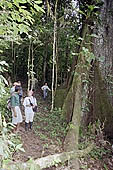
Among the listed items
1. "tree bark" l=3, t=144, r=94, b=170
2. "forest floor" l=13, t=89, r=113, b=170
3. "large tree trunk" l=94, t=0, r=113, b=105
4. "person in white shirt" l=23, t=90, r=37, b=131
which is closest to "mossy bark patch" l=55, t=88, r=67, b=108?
"forest floor" l=13, t=89, r=113, b=170

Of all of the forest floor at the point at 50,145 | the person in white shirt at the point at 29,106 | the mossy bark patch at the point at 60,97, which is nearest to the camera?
the forest floor at the point at 50,145

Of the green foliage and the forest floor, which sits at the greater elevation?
the green foliage

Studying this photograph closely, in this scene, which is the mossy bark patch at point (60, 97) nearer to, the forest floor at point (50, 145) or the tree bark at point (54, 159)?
the forest floor at point (50, 145)

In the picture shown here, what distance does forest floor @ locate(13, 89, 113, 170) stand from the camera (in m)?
6.19

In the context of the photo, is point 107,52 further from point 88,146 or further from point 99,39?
point 88,146

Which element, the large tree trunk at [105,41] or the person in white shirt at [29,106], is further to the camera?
the large tree trunk at [105,41]

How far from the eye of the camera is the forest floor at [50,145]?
619 centimetres

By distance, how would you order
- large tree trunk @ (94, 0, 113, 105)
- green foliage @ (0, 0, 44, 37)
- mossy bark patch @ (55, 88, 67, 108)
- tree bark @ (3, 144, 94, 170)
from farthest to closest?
mossy bark patch @ (55, 88, 67, 108) < large tree trunk @ (94, 0, 113, 105) < tree bark @ (3, 144, 94, 170) < green foliage @ (0, 0, 44, 37)

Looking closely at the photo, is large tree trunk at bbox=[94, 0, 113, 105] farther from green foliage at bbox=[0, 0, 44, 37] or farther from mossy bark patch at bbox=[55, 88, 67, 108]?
green foliage at bbox=[0, 0, 44, 37]

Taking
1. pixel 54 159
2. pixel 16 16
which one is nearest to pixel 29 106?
pixel 54 159

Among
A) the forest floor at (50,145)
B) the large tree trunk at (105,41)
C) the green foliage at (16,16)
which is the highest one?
the green foliage at (16,16)

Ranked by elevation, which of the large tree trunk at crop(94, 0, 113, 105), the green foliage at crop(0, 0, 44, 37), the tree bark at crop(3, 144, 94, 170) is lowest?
the tree bark at crop(3, 144, 94, 170)

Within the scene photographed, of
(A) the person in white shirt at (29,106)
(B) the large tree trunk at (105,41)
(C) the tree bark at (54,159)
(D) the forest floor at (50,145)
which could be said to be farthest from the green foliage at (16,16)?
(B) the large tree trunk at (105,41)

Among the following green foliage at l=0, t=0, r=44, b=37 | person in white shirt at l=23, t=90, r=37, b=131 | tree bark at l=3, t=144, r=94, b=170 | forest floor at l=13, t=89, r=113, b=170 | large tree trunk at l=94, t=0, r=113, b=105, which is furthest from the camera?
large tree trunk at l=94, t=0, r=113, b=105
